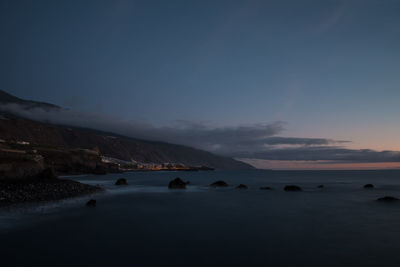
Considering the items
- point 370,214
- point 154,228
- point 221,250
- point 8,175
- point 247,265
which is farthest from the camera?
point 8,175

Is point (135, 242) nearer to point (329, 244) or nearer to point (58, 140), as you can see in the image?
point (329, 244)

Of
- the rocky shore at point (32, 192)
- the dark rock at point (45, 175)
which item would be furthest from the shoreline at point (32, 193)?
the dark rock at point (45, 175)

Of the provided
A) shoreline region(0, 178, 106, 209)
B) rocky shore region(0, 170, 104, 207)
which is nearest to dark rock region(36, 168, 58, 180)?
rocky shore region(0, 170, 104, 207)

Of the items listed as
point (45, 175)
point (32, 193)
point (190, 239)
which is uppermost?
point (45, 175)

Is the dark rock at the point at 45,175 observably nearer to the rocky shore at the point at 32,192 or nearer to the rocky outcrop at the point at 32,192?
the rocky shore at the point at 32,192

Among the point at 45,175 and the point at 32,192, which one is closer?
the point at 32,192

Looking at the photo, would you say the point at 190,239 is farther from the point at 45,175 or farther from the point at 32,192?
the point at 45,175

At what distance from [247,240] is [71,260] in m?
8.87

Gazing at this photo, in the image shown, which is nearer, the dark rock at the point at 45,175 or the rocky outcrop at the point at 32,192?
the rocky outcrop at the point at 32,192

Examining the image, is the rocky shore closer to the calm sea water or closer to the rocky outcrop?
the rocky outcrop

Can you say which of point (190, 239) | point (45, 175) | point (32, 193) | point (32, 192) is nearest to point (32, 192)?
point (32, 192)

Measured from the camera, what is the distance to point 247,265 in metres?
10.3

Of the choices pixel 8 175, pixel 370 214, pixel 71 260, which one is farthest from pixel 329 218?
pixel 8 175

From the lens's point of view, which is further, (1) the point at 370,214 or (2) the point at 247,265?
(1) the point at 370,214
